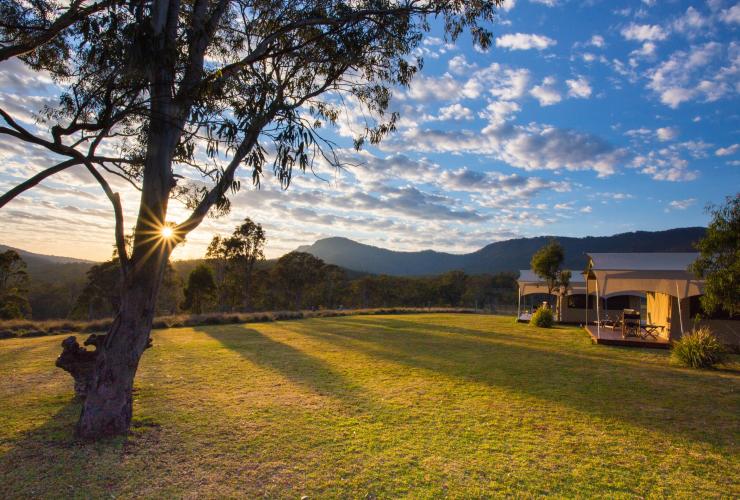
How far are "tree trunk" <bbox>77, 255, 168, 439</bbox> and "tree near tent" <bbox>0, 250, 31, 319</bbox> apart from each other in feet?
126

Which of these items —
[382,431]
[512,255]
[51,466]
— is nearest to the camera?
[51,466]

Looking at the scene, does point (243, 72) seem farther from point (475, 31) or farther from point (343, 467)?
point (343, 467)

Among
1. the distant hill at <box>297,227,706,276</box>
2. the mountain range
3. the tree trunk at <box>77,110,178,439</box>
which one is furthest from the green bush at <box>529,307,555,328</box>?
the distant hill at <box>297,227,706,276</box>

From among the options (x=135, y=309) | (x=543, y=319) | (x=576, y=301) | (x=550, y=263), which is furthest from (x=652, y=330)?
(x=135, y=309)

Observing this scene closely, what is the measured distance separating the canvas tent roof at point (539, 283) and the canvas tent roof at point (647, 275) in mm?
8014

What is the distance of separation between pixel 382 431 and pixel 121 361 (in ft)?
11.1

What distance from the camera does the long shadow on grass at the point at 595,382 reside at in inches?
236

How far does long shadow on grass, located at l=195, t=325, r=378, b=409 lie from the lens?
23.3 ft

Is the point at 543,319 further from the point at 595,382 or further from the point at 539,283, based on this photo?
the point at 595,382

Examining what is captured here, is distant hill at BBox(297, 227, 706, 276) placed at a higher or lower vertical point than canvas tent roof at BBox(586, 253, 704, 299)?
higher

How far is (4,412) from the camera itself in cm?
575

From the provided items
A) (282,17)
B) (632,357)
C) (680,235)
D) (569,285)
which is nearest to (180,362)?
(282,17)

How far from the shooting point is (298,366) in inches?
378

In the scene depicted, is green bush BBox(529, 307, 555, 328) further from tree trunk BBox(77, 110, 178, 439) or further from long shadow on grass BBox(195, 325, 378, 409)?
tree trunk BBox(77, 110, 178, 439)
